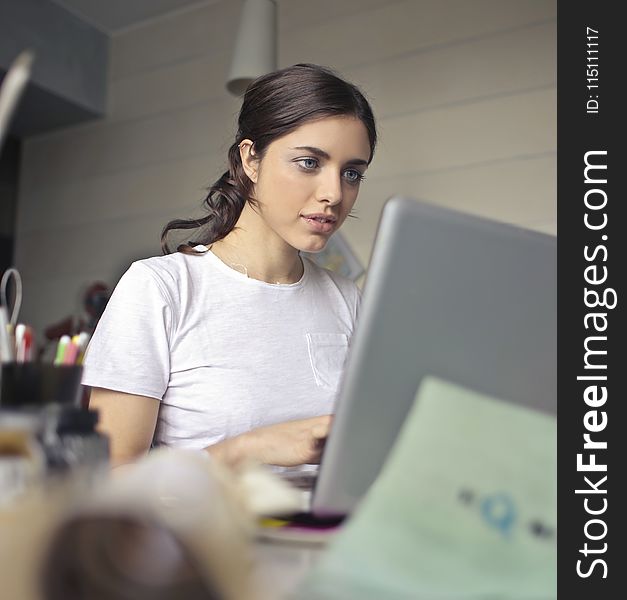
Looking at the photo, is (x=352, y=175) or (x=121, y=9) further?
(x=121, y=9)

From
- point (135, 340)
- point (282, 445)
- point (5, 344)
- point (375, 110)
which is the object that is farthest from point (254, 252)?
point (375, 110)

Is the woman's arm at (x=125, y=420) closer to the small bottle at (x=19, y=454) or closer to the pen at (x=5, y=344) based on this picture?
the pen at (x=5, y=344)

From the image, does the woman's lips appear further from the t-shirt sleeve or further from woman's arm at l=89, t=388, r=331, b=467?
woman's arm at l=89, t=388, r=331, b=467

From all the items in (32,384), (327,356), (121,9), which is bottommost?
(32,384)

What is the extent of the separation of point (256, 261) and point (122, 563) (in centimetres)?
111

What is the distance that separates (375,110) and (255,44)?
24.3 inches

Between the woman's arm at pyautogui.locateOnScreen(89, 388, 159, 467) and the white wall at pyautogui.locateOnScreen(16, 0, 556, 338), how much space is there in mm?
1731

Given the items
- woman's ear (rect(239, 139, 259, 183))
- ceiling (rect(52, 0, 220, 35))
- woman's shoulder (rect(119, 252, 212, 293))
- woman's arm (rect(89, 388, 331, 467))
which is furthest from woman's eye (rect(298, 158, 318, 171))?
ceiling (rect(52, 0, 220, 35))

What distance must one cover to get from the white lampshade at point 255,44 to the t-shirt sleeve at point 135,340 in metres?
1.36

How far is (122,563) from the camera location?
317 mm

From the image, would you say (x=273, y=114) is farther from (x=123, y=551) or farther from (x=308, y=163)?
(x=123, y=551)

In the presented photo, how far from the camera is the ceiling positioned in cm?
329

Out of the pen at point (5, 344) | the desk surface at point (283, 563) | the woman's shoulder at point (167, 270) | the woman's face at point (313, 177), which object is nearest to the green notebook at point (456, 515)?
the desk surface at point (283, 563)

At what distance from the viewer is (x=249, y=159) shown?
4.81 feet
